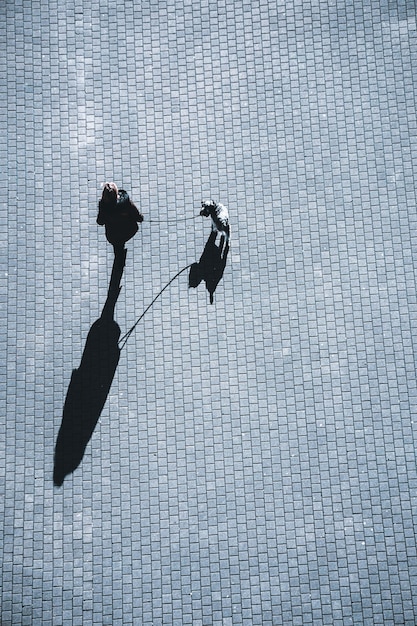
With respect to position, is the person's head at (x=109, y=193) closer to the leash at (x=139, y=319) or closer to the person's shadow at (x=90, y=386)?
the person's shadow at (x=90, y=386)

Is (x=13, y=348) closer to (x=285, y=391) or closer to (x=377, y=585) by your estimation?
(x=285, y=391)

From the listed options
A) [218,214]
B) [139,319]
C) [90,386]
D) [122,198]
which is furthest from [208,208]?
[90,386]

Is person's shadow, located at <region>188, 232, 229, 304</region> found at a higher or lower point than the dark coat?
lower

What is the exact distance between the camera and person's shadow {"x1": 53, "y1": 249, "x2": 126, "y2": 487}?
8.41m

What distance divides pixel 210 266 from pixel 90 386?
217cm

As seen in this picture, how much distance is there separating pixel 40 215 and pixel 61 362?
1.98m

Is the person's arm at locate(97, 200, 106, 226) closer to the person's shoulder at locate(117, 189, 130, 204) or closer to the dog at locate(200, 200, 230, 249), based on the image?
the person's shoulder at locate(117, 189, 130, 204)

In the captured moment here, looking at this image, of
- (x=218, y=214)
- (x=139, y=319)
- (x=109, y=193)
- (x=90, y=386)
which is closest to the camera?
(x=109, y=193)

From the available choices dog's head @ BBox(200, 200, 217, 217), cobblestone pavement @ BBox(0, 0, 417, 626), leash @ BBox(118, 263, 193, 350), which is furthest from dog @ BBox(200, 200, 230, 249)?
leash @ BBox(118, 263, 193, 350)

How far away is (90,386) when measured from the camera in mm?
8641

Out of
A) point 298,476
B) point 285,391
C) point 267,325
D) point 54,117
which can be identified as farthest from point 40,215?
point 298,476

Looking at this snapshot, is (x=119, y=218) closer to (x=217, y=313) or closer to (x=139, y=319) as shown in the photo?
(x=139, y=319)

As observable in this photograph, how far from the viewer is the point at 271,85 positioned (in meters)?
9.63

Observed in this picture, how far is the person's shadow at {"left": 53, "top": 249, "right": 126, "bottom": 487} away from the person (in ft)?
0.89
